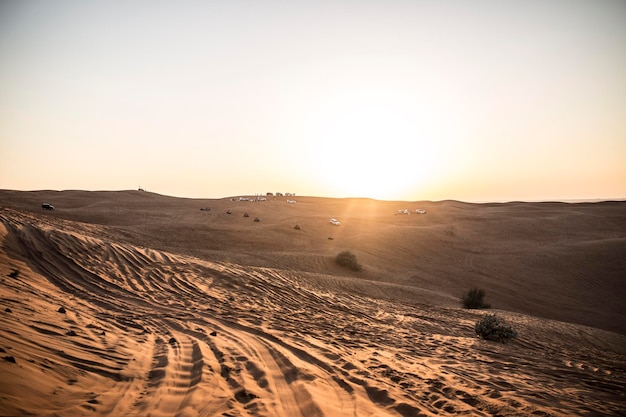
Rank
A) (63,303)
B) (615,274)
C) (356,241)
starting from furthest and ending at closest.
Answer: (356,241), (615,274), (63,303)

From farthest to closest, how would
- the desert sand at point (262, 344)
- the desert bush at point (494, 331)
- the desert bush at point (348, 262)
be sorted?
1. the desert bush at point (348, 262)
2. the desert bush at point (494, 331)
3. the desert sand at point (262, 344)

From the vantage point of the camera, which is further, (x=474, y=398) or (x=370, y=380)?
(x=370, y=380)

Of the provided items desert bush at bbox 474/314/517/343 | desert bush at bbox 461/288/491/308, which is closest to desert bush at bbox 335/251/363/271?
desert bush at bbox 461/288/491/308

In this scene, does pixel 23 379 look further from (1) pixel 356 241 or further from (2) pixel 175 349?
(1) pixel 356 241

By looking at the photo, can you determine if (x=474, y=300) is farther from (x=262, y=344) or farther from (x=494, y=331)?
(x=262, y=344)

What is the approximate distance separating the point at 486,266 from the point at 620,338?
12773mm

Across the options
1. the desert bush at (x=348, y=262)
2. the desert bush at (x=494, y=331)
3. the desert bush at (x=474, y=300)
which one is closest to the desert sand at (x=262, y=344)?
the desert bush at (x=494, y=331)

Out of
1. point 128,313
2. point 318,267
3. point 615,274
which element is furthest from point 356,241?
point 128,313

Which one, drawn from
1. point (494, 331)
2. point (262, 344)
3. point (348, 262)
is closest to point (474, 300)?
point (494, 331)

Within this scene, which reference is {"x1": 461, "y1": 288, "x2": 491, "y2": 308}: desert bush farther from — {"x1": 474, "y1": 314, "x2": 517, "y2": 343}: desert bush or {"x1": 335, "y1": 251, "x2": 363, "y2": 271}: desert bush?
{"x1": 335, "y1": 251, "x2": 363, "y2": 271}: desert bush

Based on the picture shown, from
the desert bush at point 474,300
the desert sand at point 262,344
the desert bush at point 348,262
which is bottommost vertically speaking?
the desert bush at point 474,300

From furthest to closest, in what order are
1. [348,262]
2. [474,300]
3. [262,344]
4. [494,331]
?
[348,262] → [474,300] → [494,331] → [262,344]

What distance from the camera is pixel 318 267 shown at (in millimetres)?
21016

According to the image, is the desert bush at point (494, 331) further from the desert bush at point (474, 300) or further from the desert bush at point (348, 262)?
the desert bush at point (348, 262)
